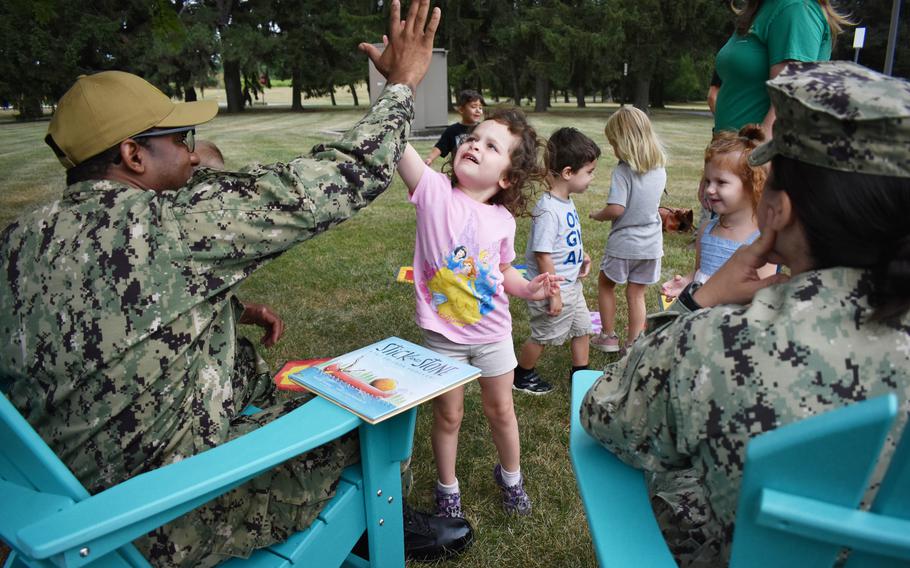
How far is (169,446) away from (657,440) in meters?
1.09

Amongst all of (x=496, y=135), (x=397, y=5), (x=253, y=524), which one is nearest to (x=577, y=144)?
(x=496, y=135)

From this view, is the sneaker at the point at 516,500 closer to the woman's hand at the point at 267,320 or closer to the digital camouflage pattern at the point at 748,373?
the woman's hand at the point at 267,320

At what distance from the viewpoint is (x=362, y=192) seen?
1576 mm

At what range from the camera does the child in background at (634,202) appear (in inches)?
139

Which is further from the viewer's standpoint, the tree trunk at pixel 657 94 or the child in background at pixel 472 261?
the tree trunk at pixel 657 94

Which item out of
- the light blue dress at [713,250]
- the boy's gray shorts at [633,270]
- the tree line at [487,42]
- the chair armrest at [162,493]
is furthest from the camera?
the tree line at [487,42]

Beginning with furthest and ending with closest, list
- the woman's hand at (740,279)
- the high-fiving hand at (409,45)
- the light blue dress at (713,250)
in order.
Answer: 1. the light blue dress at (713,250)
2. the high-fiving hand at (409,45)
3. the woman's hand at (740,279)

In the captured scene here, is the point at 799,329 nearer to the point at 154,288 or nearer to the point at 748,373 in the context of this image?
the point at 748,373

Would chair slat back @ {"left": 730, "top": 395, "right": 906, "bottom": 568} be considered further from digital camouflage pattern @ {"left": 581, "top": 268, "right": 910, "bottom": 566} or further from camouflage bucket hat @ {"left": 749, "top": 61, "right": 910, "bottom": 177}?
camouflage bucket hat @ {"left": 749, "top": 61, "right": 910, "bottom": 177}

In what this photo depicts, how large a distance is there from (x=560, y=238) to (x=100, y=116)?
2206mm

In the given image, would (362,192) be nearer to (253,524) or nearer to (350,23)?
(253,524)

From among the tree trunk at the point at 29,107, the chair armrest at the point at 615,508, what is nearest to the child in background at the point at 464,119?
the chair armrest at the point at 615,508

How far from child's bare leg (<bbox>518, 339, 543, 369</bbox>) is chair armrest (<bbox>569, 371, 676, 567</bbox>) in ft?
6.68

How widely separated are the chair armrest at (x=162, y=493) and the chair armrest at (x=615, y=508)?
1.76 feet
